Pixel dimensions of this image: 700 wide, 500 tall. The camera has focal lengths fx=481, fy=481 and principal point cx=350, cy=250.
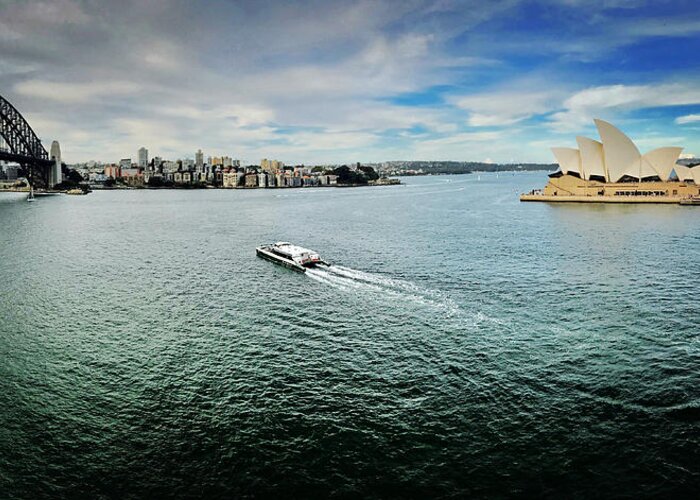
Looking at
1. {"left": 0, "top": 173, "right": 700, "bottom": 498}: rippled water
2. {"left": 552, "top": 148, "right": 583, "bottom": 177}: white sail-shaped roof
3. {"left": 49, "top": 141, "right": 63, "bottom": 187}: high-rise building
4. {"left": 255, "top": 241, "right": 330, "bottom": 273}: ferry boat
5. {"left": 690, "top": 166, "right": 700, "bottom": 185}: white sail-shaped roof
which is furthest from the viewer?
{"left": 49, "top": 141, "right": 63, "bottom": 187}: high-rise building

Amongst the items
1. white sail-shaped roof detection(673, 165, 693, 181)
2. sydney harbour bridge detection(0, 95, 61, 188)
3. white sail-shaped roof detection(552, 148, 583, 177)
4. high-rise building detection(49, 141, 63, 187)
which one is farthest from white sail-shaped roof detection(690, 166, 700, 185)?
high-rise building detection(49, 141, 63, 187)

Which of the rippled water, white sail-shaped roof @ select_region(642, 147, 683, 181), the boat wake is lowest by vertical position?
the rippled water

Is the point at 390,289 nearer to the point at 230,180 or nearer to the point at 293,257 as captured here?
the point at 293,257

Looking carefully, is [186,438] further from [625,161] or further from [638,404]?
[625,161]

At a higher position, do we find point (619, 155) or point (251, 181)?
point (251, 181)

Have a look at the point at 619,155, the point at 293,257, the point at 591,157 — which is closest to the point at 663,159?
the point at 619,155

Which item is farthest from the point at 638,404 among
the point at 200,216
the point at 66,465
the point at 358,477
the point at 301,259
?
the point at 200,216

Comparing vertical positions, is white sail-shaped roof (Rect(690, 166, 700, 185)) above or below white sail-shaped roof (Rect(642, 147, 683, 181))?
below

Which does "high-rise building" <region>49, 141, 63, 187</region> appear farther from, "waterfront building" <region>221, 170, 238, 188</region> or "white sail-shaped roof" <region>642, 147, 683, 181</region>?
"white sail-shaped roof" <region>642, 147, 683, 181</region>
